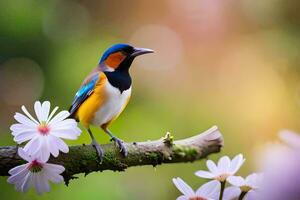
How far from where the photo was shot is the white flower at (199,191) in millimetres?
354

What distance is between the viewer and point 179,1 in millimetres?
1810

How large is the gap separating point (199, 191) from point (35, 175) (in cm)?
10

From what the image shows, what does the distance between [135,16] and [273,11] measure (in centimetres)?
42

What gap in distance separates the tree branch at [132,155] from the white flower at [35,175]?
69 millimetres

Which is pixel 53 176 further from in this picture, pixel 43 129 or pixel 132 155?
pixel 132 155

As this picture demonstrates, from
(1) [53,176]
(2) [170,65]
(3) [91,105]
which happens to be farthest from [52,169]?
(2) [170,65]

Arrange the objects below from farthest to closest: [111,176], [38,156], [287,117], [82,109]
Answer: [287,117]
[111,176]
[82,109]
[38,156]

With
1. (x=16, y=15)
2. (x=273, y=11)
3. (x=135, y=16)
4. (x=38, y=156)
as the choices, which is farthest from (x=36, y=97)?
(x=38, y=156)

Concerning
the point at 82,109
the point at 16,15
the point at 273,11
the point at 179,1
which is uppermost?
the point at 179,1

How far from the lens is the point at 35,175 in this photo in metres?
0.35

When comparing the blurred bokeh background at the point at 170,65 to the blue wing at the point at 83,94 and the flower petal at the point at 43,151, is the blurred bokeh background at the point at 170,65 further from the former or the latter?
the flower petal at the point at 43,151

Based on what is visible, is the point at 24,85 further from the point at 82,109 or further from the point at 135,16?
the point at 82,109

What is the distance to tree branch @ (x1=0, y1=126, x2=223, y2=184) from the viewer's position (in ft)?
1.40

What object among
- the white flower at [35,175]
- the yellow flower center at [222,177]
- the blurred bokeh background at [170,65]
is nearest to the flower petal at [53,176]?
the white flower at [35,175]
